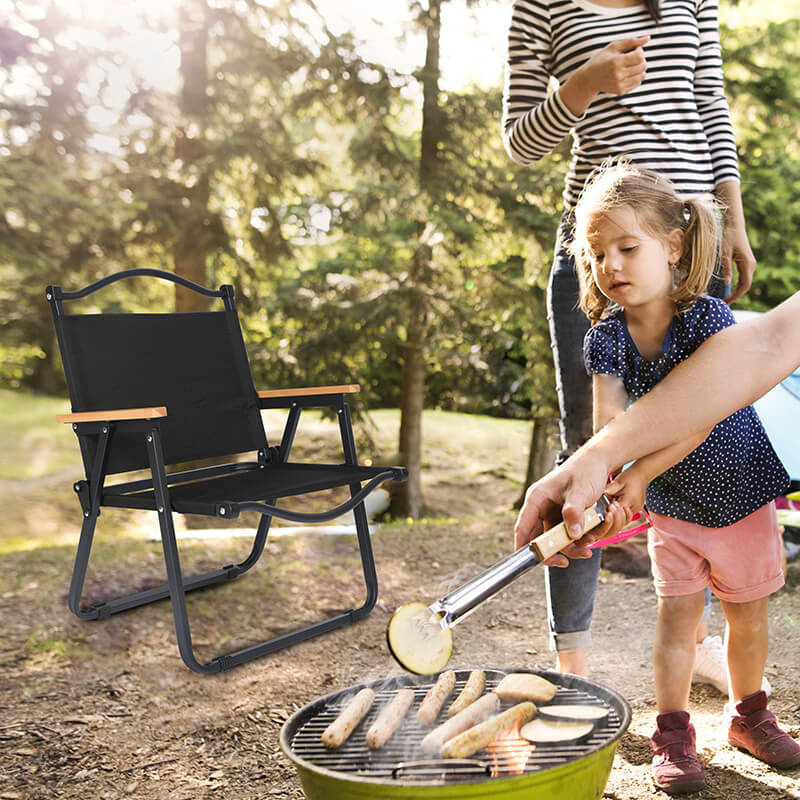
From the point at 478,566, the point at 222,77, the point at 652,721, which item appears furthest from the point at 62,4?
the point at 652,721

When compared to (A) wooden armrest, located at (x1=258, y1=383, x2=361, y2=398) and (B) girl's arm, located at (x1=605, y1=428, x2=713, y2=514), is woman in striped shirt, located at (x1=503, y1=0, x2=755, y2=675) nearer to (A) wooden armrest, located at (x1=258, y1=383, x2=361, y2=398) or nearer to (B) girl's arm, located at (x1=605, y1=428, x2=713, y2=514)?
(B) girl's arm, located at (x1=605, y1=428, x2=713, y2=514)

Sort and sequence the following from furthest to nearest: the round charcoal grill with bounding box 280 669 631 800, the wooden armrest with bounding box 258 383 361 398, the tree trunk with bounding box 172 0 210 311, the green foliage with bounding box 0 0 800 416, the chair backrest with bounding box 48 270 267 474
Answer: the tree trunk with bounding box 172 0 210 311 → the green foliage with bounding box 0 0 800 416 → the wooden armrest with bounding box 258 383 361 398 → the chair backrest with bounding box 48 270 267 474 → the round charcoal grill with bounding box 280 669 631 800

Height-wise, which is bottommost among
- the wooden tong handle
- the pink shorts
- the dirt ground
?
the dirt ground

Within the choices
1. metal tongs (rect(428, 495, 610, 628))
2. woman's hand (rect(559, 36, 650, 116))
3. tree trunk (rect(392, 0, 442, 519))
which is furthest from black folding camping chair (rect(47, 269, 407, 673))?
tree trunk (rect(392, 0, 442, 519))

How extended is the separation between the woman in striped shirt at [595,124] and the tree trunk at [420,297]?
5.00m

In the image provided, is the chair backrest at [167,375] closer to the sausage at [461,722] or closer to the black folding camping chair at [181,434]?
the black folding camping chair at [181,434]

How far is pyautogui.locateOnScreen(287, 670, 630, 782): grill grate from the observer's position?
1222 mm

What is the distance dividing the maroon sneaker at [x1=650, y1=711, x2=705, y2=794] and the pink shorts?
257 millimetres

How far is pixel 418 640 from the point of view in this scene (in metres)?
1.26

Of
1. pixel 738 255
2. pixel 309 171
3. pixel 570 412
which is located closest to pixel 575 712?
pixel 570 412

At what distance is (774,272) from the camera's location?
8.98 meters

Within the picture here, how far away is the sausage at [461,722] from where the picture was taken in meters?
1.29

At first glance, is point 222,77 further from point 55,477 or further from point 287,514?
point 287,514

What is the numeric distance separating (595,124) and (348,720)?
144cm
